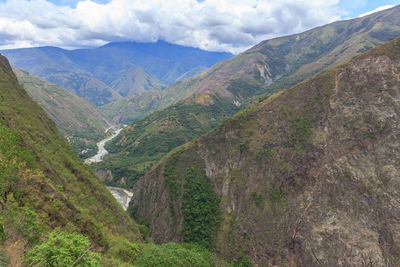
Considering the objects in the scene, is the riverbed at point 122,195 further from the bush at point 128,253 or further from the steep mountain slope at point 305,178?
the bush at point 128,253

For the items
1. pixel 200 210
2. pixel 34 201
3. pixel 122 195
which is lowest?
pixel 122 195

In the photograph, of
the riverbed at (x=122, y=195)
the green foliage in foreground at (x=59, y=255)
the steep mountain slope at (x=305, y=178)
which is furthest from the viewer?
the riverbed at (x=122, y=195)

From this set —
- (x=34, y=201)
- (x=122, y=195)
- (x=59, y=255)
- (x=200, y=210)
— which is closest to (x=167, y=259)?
(x=34, y=201)

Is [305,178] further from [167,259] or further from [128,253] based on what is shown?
[128,253]

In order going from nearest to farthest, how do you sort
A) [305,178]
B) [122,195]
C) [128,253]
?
[128,253]
[305,178]
[122,195]

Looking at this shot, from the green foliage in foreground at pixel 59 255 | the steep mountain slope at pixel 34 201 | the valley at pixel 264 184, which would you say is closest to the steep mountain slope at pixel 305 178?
the valley at pixel 264 184

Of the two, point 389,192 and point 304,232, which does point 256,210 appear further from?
point 389,192

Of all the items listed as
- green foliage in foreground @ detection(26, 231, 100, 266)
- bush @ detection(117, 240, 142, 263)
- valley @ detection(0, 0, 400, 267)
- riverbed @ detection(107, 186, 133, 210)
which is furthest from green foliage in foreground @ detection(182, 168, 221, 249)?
riverbed @ detection(107, 186, 133, 210)

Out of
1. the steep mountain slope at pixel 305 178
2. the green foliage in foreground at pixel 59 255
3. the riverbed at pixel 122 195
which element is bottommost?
the riverbed at pixel 122 195

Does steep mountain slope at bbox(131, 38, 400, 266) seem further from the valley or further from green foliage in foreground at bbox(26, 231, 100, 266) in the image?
green foliage in foreground at bbox(26, 231, 100, 266)

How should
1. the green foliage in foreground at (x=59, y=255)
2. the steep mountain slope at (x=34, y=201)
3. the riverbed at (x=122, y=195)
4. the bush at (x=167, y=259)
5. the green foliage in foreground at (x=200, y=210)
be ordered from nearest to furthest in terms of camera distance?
the green foliage in foreground at (x=59, y=255) → the steep mountain slope at (x=34, y=201) → the bush at (x=167, y=259) → the green foliage in foreground at (x=200, y=210) → the riverbed at (x=122, y=195)
